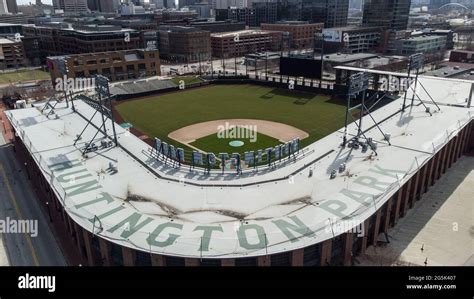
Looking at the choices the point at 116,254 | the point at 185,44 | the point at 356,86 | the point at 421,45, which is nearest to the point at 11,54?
the point at 185,44

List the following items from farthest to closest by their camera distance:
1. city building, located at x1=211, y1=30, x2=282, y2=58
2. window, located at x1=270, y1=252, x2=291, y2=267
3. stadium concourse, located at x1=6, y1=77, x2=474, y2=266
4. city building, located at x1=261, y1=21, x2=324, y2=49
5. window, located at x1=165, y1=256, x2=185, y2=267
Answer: city building, located at x1=261, y1=21, x2=324, y2=49 < city building, located at x1=211, y1=30, x2=282, y2=58 < stadium concourse, located at x1=6, y1=77, x2=474, y2=266 < window, located at x1=270, y1=252, x2=291, y2=267 < window, located at x1=165, y1=256, x2=185, y2=267

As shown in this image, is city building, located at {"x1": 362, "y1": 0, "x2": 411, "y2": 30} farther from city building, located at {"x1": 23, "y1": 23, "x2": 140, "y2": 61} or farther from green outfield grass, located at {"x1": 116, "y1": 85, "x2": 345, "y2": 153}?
city building, located at {"x1": 23, "y1": 23, "x2": 140, "y2": 61}

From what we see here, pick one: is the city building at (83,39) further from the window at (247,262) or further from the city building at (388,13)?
the window at (247,262)

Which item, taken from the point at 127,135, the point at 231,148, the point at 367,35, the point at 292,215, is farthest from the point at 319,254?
the point at 367,35

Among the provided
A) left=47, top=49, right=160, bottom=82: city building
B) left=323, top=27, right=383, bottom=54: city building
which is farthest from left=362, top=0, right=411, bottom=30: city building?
left=47, top=49, right=160, bottom=82: city building

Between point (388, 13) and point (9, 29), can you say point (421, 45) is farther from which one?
point (9, 29)
